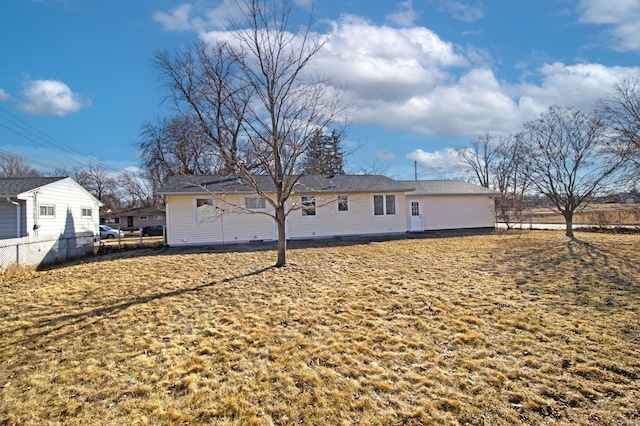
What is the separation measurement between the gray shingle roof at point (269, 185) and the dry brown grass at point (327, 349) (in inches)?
291

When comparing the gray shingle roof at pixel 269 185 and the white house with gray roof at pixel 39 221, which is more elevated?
the gray shingle roof at pixel 269 185

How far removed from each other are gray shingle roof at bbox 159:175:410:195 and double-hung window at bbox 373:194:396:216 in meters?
0.56

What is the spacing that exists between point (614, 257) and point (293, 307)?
32.5ft

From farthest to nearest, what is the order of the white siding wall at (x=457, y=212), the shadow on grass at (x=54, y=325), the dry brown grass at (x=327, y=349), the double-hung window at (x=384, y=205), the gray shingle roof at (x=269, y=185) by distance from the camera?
the white siding wall at (x=457, y=212) < the double-hung window at (x=384, y=205) < the gray shingle roof at (x=269, y=185) < the shadow on grass at (x=54, y=325) < the dry brown grass at (x=327, y=349)

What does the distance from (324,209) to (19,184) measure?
1321 cm

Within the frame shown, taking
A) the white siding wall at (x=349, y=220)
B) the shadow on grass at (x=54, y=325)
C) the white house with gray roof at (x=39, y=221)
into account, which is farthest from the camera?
the white siding wall at (x=349, y=220)

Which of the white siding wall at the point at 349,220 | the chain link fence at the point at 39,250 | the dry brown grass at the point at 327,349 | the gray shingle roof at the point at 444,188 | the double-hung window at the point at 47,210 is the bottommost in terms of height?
the dry brown grass at the point at 327,349

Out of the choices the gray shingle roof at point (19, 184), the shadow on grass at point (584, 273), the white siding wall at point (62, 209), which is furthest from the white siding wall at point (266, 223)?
the shadow on grass at point (584, 273)

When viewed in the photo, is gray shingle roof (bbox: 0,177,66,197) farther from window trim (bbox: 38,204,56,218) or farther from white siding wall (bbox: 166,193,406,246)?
white siding wall (bbox: 166,193,406,246)

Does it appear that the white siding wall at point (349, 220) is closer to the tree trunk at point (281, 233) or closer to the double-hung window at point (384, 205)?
the double-hung window at point (384, 205)

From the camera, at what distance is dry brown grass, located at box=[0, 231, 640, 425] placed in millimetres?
2758

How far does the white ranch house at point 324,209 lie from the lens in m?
14.7

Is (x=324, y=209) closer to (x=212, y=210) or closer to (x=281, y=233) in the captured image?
(x=212, y=210)

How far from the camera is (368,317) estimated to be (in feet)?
16.2
